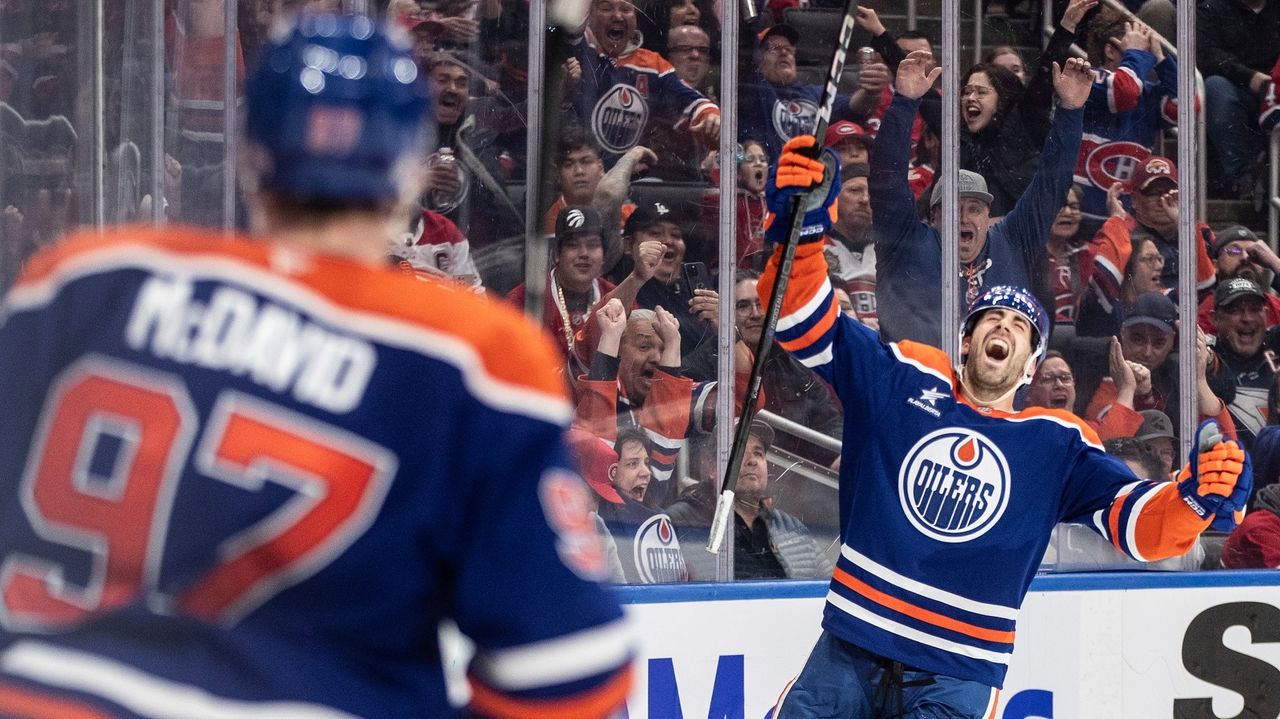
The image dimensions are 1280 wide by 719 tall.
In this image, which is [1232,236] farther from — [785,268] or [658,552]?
[785,268]

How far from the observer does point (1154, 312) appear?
447 centimetres

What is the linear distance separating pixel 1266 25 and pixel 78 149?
11.0ft

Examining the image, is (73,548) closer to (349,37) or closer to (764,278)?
(349,37)

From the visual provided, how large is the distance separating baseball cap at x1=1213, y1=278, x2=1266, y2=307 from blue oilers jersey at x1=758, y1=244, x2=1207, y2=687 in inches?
63.6

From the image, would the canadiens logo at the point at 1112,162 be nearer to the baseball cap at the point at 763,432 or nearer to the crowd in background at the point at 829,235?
the crowd in background at the point at 829,235

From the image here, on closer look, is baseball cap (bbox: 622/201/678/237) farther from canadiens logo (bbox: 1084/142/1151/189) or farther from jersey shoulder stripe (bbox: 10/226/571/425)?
jersey shoulder stripe (bbox: 10/226/571/425)

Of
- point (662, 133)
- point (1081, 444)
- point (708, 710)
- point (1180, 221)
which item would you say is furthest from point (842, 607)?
point (1180, 221)

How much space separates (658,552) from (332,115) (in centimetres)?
321

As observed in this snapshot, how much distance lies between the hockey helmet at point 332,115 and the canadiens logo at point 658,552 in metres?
3.14

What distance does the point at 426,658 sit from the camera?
3.20ft

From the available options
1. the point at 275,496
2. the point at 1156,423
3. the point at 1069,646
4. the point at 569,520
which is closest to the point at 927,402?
the point at 1069,646

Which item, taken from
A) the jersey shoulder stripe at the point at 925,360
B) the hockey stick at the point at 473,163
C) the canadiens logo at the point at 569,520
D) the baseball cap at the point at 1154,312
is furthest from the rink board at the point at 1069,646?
the canadiens logo at the point at 569,520

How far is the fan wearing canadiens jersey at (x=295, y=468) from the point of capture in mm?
915

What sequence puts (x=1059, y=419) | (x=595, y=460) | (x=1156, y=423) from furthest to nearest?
(x=1156, y=423) < (x=595, y=460) < (x=1059, y=419)
